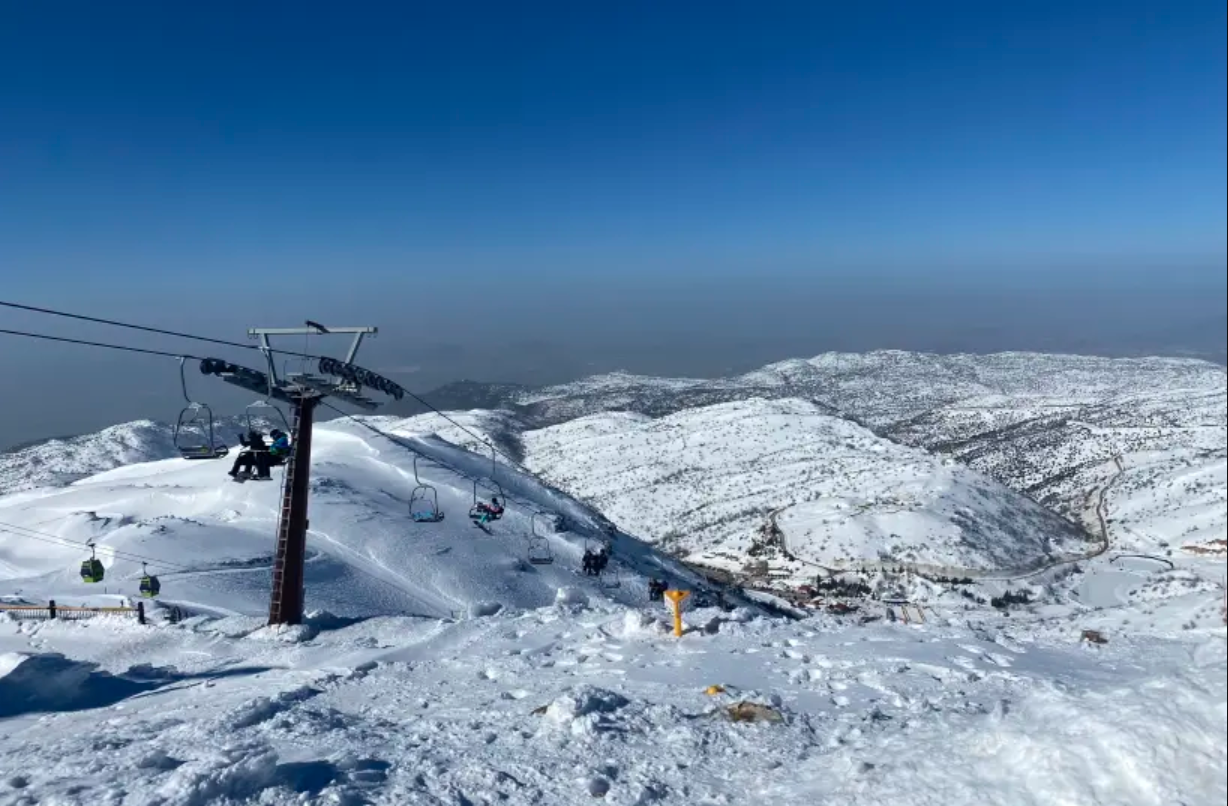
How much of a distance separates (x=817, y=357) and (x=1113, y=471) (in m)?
166

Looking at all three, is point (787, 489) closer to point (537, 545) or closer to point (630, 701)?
point (537, 545)

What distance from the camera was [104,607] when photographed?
69.7ft

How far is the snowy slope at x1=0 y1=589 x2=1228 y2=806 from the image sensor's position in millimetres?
5770

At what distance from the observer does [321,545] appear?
36.4 meters

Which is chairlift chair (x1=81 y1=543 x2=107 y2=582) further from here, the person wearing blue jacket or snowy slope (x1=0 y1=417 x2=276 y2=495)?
snowy slope (x1=0 y1=417 x2=276 y2=495)

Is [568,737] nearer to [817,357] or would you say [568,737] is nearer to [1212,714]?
[1212,714]

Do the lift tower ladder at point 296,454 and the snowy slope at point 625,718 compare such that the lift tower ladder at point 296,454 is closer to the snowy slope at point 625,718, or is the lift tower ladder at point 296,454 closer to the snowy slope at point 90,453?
the snowy slope at point 625,718

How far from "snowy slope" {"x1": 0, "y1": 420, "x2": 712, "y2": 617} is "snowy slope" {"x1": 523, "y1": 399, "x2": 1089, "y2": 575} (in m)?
16.4

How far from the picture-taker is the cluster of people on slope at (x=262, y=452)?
59.9ft

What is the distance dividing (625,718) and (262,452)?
12870mm

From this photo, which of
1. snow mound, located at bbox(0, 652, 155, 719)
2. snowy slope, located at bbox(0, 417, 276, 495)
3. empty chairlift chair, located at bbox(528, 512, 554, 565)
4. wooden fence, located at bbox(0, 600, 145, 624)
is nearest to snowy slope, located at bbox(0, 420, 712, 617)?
empty chairlift chair, located at bbox(528, 512, 554, 565)

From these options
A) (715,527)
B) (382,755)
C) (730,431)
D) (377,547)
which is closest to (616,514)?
(715,527)

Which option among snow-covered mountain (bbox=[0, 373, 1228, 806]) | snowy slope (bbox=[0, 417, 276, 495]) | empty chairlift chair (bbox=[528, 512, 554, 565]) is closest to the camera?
snow-covered mountain (bbox=[0, 373, 1228, 806])

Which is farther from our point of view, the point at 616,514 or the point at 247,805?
the point at 616,514
